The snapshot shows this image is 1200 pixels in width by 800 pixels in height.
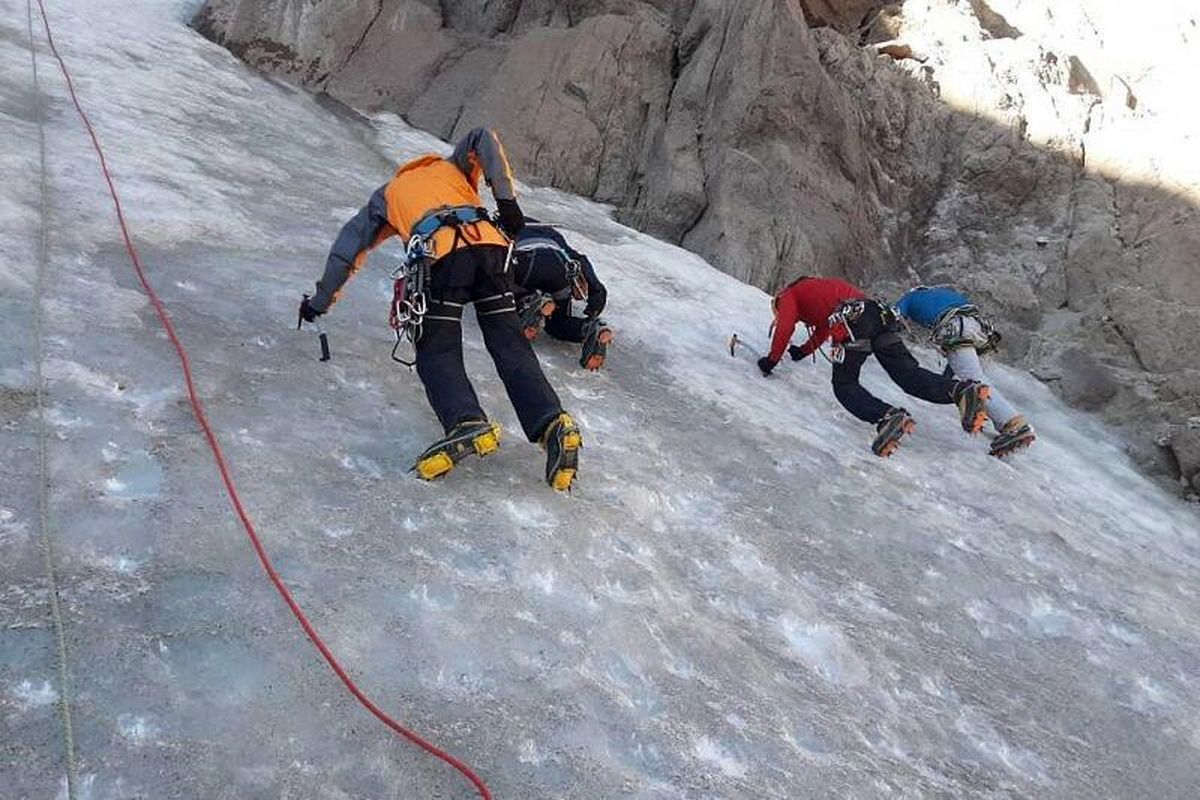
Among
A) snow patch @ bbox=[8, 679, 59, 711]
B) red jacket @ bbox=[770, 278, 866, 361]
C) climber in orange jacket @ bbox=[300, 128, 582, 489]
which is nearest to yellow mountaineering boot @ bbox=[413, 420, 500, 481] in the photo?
climber in orange jacket @ bbox=[300, 128, 582, 489]

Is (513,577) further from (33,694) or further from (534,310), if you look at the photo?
(534,310)

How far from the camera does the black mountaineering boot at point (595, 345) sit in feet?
19.8

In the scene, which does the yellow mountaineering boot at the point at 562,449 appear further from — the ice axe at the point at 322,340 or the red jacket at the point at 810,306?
the red jacket at the point at 810,306

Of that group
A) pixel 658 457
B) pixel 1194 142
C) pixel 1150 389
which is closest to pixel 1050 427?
pixel 1150 389

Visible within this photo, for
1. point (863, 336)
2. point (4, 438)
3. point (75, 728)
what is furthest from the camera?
→ point (863, 336)

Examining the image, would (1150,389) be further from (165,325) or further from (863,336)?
(165,325)

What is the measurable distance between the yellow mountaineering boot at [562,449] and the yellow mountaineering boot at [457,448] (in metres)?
0.29

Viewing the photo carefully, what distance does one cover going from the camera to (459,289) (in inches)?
170

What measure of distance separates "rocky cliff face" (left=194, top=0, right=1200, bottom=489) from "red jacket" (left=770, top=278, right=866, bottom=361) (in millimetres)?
3355

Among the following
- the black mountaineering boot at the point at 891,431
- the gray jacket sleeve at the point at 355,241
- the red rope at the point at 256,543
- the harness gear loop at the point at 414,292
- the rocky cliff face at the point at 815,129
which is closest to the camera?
the red rope at the point at 256,543

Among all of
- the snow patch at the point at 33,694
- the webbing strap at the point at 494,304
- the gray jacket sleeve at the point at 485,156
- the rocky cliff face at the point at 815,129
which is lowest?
the snow patch at the point at 33,694

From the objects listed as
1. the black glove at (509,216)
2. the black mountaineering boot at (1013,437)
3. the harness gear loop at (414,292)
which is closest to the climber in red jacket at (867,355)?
the black mountaineering boot at (1013,437)

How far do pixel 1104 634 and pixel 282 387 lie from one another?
4.24 m

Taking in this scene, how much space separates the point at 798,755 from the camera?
3107 millimetres
